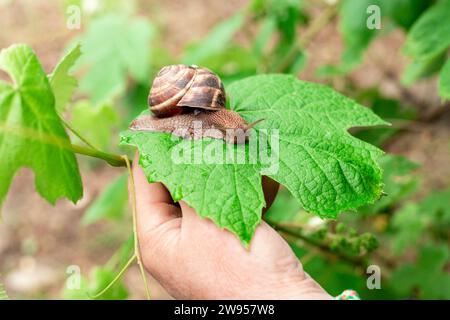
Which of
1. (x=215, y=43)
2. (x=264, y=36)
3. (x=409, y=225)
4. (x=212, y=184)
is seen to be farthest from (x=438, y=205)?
(x=212, y=184)

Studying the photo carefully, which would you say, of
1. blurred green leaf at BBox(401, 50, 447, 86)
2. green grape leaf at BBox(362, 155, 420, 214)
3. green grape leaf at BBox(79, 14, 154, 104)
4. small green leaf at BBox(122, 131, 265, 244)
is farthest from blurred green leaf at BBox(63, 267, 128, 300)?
blurred green leaf at BBox(401, 50, 447, 86)

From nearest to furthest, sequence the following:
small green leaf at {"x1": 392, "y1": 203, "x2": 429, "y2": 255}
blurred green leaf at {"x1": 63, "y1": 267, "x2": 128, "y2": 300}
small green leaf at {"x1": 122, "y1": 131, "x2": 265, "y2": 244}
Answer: small green leaf at {"x1": 122, "y1": 131, "x2": 265, "y2": 244} → blurred green leaf at {"x1": 63, "y1": 267, "x2": 128, "y2": 300} → small green leaf at {"x1": 392, "y1": 203, "x2": 429, "y2": 255}

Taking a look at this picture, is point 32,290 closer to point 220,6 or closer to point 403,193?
point 403,193

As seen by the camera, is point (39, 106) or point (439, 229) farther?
point (439, 229)

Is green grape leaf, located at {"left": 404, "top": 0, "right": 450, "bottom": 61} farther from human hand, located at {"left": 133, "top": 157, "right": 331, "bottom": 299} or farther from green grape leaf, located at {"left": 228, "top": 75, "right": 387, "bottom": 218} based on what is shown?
human hand, located at {"left": 133, "top": 157, "right": 331, "bottom": 299}

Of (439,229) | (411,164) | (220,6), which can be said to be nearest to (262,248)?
(411,164)
